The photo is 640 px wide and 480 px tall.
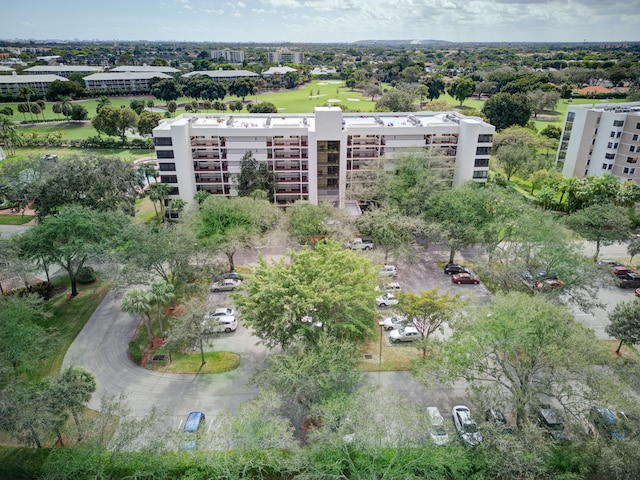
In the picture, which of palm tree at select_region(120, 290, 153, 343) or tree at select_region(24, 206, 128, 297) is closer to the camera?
palm tree at select_region(120, 290, 153, 343)

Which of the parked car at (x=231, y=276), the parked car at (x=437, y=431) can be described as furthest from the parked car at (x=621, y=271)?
the parked car at (x=231, y=276)

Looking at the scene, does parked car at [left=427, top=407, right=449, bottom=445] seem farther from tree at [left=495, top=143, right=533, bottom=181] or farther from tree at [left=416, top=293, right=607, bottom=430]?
tree at [left=495, top=143, right=533, bottom=181]

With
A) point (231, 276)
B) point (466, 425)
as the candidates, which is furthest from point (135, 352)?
point (466, 425)

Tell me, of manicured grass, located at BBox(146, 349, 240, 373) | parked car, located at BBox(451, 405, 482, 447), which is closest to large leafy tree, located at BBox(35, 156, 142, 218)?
manicured grass, located at BBox(146, 349, 240, 373)

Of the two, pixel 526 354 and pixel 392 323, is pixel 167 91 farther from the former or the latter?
pixel 526 354

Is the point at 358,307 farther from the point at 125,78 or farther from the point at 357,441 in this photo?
the point at 125,78

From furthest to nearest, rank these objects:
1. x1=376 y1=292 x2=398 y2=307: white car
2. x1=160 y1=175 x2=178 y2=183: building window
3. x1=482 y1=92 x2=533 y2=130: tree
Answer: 1. x1=482 y1=92 x2=533 y2=130: tree
2. x1=160 y1=175 x2=178 y2=183: building window
3. x1=376 y1=292 x2=398 y2=307: white car

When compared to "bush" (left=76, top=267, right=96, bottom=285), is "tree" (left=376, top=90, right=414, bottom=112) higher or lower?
higher
